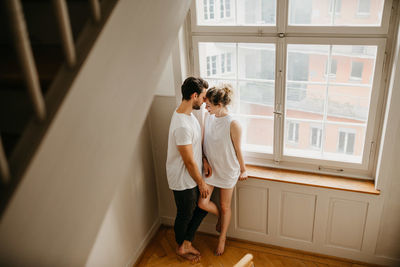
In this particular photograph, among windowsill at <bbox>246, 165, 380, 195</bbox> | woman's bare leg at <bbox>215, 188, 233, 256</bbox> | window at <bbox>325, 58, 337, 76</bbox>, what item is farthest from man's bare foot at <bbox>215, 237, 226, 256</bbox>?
window at <bbox>325, 58, 337, 76</bbox>

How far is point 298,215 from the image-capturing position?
3215mm

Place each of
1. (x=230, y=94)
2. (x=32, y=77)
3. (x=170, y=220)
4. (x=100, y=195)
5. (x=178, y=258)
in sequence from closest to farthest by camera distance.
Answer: (x=32, y=77) → (x=100, y=195) → (x=230, y=94) → (x=178, y=258) → (x=170, y=220)

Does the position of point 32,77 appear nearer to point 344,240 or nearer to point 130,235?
point 130,235

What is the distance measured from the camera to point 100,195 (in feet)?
3.35

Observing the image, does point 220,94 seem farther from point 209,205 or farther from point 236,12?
point 209,205

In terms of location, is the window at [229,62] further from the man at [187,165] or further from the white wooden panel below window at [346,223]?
the white wooden panel below window at [346,223]

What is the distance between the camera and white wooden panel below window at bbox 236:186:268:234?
3293 mm

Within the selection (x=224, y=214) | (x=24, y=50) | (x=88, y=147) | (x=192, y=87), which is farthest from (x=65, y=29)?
(x=224, y=214)

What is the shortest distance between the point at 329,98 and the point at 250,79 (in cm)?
69

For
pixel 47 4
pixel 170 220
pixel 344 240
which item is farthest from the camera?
pixel 170 220

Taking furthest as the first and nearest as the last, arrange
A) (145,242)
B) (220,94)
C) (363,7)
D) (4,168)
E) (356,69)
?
1. (145,242)
2. (220,94)
3. (356,69)
4. (363,7)
5. (4,168)

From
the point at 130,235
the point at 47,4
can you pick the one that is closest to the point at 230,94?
the point at 130,235

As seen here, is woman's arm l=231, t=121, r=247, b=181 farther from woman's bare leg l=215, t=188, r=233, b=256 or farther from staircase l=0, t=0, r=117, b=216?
staircase l=0, t=0, r=117, b=216

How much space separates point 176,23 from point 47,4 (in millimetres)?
457
